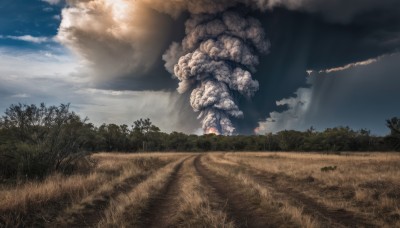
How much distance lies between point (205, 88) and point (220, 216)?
125 m

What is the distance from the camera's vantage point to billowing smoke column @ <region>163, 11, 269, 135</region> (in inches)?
5094

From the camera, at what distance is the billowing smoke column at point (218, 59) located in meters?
129

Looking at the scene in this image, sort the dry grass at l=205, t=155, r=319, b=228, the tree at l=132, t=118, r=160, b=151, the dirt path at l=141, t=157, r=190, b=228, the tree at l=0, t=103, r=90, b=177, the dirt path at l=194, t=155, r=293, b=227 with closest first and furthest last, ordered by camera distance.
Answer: the dry grass at l=205, t=155, r=319, b=228, the dirt path at l=194, t=155, r=293, b=227, the dirt path at l=141, t=157, r=190, b=228, the tree at l=0, t=103, r=90, b=177, the tree at l=132, t=118, r=160, b=151

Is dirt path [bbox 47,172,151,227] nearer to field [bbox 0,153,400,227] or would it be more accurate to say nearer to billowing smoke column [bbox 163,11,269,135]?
field [bbox 0,153,400,227]

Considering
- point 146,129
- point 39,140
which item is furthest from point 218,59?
point 39,140

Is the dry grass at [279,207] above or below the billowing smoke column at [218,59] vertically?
below

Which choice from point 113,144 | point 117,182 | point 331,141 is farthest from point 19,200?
point 331,141

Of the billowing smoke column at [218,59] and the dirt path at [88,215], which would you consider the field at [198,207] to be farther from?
the billowing smoke column at [218,59]

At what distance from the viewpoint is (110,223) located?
8609 mm

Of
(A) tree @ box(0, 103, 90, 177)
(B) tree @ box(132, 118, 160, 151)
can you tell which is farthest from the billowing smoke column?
(A) tree @ box(0, 103, 90, 177)

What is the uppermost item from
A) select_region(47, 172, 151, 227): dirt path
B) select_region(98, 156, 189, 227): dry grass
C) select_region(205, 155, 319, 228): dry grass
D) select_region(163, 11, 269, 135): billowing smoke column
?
select_region(163, 11, 269, 135): billowing smoke column

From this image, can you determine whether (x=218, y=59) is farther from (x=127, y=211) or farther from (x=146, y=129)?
(x=127, y=211)

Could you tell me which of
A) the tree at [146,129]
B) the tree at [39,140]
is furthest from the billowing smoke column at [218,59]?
the tree at [39,140]

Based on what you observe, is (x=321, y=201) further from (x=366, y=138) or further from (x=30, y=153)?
(x=366, y=138)
